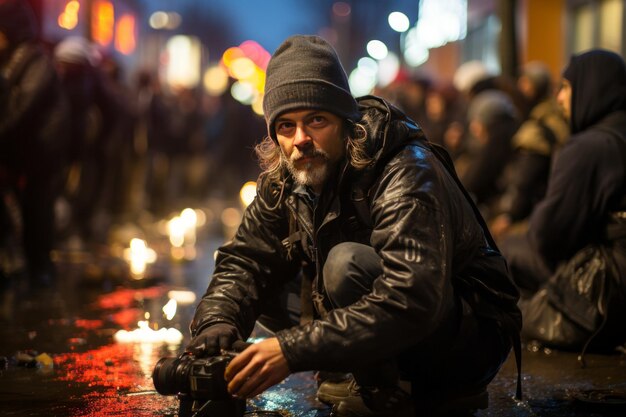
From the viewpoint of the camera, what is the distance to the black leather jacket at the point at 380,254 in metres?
3.74

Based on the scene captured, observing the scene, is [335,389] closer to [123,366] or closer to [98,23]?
[123,366]

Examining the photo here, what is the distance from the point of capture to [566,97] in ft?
21.2

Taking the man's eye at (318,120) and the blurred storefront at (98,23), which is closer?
the man's eye at (318,120)

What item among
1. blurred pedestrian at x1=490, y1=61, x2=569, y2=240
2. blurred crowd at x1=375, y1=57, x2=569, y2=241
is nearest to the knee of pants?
blurred crowd at x1=375, y1=57, x2=569, y2=241

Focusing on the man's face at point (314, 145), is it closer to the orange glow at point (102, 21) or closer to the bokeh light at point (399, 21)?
the orange glow at point (102, 21)

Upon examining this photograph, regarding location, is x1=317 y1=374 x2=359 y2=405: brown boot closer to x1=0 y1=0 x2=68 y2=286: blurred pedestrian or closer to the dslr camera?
the dslr camera

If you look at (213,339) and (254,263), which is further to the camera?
(254,263)

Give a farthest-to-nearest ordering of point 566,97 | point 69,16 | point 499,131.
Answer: point 69,16 → point 499,131 → point 566,97

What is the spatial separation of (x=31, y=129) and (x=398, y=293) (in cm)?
632

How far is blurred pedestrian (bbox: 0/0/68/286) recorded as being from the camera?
9078 millimetres

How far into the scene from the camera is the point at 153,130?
60.0ft

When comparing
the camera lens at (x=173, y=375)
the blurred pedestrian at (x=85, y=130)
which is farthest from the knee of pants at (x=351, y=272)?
the blurred pedestrian at (x=85, y=130)

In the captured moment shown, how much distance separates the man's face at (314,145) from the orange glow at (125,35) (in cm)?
2777

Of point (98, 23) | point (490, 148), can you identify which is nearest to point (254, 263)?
point (490, 148)
